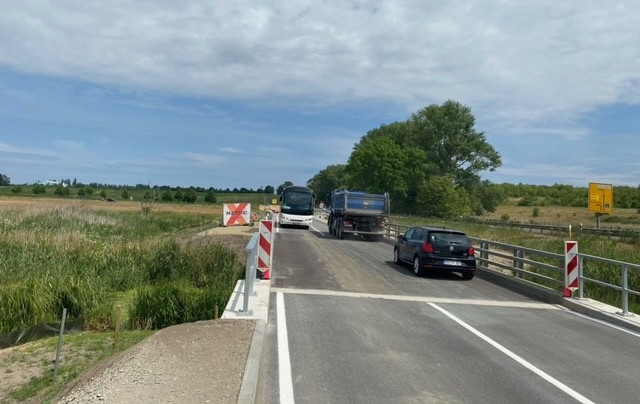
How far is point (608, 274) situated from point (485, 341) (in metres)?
7.94

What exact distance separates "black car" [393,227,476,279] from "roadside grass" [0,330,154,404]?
9.08 m

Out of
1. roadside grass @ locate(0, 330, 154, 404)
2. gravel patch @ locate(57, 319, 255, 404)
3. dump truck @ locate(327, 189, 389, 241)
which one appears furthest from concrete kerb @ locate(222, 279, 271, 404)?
dump truck @ locate(327, 189, 389, 241)

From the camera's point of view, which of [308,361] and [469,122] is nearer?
[308,361]

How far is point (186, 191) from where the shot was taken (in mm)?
132000

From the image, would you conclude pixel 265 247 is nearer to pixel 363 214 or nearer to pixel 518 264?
pixel 518 264

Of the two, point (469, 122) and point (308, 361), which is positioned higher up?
point (469, 122)

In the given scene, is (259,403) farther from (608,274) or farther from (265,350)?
(608,274)

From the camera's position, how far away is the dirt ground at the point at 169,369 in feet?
17.9

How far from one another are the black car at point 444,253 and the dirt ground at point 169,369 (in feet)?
29.5

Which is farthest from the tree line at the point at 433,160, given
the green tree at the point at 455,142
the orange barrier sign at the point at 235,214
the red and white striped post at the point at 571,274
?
the red and white striped post at the point at 571,274

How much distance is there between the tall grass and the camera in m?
11.1

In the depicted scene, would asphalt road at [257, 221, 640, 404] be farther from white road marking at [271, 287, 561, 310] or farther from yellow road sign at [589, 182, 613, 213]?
yellow road sign at [589, 182, 613, 213]

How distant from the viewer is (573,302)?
1200cm

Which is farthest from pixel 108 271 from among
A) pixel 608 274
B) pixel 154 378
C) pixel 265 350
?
pixel 608 274
